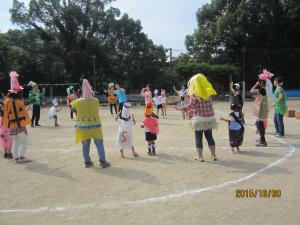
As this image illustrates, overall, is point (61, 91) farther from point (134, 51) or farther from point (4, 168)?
point (4, 168)

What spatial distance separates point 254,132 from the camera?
14.2 m

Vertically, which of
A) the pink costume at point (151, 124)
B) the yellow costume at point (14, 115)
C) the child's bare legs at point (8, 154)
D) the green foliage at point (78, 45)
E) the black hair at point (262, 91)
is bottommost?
the child's bare legs at point (8, 154)

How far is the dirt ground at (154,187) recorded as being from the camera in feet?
19.2

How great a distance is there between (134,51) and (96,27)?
199 inches

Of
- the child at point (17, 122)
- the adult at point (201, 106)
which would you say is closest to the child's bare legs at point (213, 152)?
the adult at point (201, 106)

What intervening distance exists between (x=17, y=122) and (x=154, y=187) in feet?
13.7

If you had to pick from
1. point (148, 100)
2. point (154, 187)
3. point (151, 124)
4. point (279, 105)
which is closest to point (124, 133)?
point (151, 124)

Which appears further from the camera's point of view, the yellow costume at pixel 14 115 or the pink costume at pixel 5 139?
the pink costume at pixel 5 139

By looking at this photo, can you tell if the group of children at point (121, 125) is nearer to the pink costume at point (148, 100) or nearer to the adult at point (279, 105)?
the pink costume at point (148, 100)

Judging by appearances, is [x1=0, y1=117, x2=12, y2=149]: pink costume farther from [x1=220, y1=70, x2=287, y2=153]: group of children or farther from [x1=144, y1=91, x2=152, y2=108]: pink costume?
[x1=220, y1=70, x2=287, y2=153]: group of children

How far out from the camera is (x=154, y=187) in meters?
7.33

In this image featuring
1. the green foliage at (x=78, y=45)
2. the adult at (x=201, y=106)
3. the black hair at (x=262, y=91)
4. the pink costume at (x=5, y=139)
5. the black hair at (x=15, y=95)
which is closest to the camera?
the adult at (x=201, y=106)

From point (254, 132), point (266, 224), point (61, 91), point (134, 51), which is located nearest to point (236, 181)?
point (266, 224)

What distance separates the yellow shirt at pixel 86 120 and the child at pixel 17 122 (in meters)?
1.65
